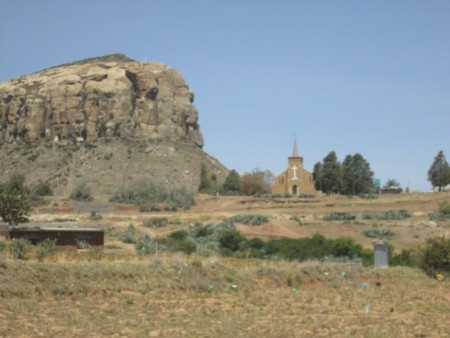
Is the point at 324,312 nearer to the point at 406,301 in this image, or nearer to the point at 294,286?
the point at 406,301

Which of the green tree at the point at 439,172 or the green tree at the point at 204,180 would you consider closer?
the green tree at the point at 204,180

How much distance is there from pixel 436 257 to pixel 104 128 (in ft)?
274

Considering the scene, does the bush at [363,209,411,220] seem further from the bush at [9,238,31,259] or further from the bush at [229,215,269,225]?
the bush at [9,238,31,259]

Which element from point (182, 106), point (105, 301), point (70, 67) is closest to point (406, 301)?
point (105, 301)

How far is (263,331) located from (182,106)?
101 m

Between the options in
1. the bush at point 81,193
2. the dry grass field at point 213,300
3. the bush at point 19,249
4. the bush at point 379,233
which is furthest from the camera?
the bush at point 81,193

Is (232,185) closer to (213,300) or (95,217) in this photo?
(95,217)

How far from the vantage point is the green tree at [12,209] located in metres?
39.6

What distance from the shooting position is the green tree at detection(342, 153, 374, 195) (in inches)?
3671

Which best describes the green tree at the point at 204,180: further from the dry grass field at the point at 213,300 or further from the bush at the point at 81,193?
the dry grass field at the point at 213,300

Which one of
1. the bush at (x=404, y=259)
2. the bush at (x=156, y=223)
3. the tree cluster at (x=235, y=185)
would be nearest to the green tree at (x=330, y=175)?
the tree cluster at (x=235, y=185)

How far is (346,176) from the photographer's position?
93.8 m

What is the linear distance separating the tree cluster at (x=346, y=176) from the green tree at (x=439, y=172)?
13796mm

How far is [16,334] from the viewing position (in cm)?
1374
